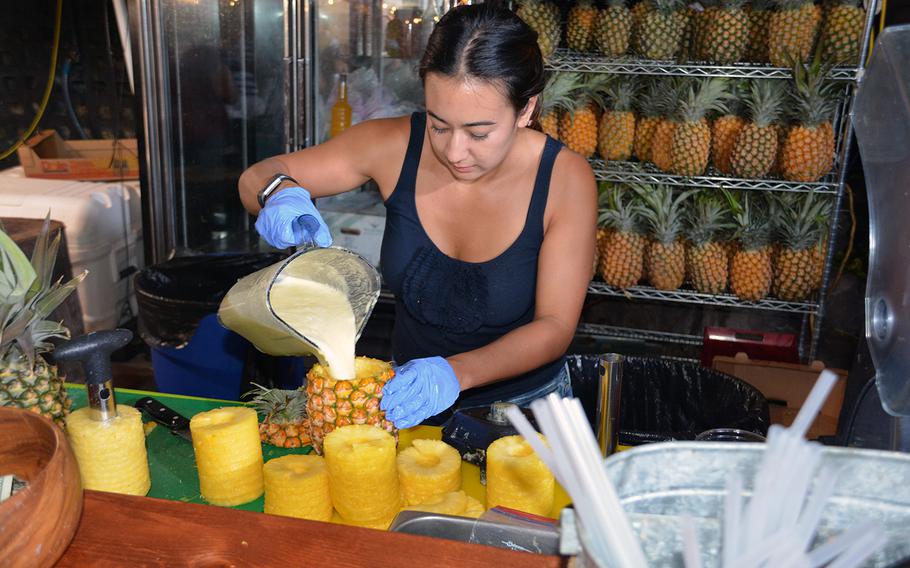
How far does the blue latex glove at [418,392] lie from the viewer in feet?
4.53

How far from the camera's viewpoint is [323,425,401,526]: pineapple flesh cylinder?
1198 mm

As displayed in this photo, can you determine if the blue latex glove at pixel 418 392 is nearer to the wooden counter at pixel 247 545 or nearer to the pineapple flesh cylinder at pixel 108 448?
the pineapple flesh cylinder at pixel 108 448

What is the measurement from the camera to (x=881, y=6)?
3.62m

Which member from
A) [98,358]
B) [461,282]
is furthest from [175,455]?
[461,282]

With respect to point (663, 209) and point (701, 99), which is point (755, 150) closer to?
point (701, 99)

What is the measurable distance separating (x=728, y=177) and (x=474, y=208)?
1995 mm

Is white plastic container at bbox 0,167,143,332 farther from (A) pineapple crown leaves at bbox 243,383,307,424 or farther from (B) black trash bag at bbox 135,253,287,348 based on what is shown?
(A) pineapple crown leaves at bbox 243,383,307,424

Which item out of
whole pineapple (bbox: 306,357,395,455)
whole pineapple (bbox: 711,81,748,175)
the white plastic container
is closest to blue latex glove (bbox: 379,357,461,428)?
whole pineapple (bbox: 306,357,395,455)

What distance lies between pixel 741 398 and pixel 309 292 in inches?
63.5

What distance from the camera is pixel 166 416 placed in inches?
63.7

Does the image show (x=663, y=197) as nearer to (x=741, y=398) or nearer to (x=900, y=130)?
(x=741, y=398)

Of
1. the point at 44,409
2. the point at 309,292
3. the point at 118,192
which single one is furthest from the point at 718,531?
the point at 118,192

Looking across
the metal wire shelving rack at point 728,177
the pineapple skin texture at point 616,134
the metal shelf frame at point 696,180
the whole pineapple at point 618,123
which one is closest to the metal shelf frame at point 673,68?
the metal wire shelving rack at point 728,177

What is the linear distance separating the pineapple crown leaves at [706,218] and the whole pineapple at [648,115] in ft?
1.12
